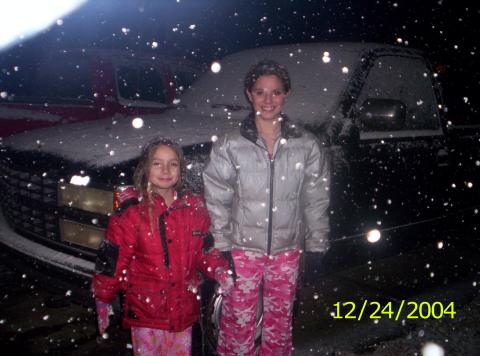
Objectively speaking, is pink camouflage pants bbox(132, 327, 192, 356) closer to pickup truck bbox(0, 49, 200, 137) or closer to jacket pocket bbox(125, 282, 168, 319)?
jacket pocket bbox(125, 282, 168, 319)

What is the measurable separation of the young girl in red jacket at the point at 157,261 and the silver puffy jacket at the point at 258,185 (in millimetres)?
151

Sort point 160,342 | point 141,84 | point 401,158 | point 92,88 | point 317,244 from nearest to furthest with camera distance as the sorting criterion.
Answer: point 160,342 < point 317,244 < point 401,158 < point 92,88 < point 141,84

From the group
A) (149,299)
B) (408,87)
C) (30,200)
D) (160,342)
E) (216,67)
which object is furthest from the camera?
(216,67)

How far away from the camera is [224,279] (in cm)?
210

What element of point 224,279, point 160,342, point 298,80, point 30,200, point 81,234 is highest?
point 298,80

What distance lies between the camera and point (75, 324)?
10.1 feet

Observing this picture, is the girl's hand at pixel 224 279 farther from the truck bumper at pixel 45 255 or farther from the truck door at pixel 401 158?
the truck door at pixel 401 158

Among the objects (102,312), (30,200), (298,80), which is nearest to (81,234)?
(30,200)

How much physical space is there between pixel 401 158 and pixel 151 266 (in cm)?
215

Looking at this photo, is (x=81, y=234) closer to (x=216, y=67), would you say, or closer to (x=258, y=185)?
(x=258, y=185)

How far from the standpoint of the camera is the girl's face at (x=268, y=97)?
2230mm

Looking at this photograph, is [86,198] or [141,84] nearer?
[86,198]

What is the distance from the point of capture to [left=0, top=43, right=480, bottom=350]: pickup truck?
2.48 m

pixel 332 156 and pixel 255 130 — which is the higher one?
pixel 255 130
